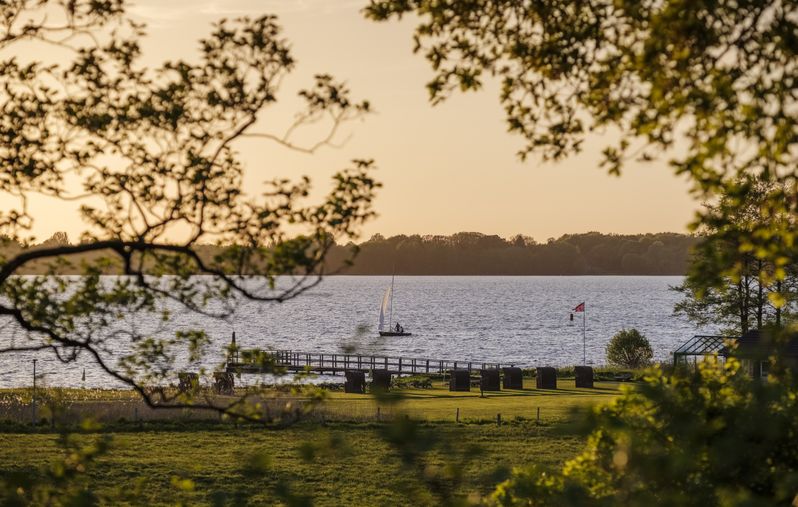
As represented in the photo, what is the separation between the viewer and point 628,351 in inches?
2783

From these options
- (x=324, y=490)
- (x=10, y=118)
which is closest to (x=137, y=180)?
(x=10, y=118)

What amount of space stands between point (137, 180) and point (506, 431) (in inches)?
973

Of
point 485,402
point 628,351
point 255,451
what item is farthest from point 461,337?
point 255,451

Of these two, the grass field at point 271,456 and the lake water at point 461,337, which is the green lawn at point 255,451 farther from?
the lake water at point 461,337

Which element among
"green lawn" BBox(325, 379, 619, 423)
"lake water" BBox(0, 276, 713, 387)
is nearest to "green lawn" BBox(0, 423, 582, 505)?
"green lawn" BBox(325, 379, 619, 423)

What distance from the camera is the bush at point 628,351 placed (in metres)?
70.6

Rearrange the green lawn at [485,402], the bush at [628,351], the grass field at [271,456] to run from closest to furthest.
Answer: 1. the grass field at [271,456]
2. the green lawn at [485,402]
3. the bush at [628,351]

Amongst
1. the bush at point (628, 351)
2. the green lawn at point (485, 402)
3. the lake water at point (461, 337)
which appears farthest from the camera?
the lake water at point (461, 337)

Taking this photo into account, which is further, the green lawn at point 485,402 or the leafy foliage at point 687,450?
the green lawn at point 485,402

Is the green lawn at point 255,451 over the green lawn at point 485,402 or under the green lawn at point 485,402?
under

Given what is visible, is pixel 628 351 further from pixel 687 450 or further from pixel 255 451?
pixel 687 450

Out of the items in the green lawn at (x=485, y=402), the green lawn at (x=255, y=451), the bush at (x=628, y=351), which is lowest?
the green lawn at (x=255, y=451)

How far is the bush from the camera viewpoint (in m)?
70.6

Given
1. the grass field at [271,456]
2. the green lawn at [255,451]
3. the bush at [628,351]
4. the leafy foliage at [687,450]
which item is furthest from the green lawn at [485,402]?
the leafy foliage at [687,450]
